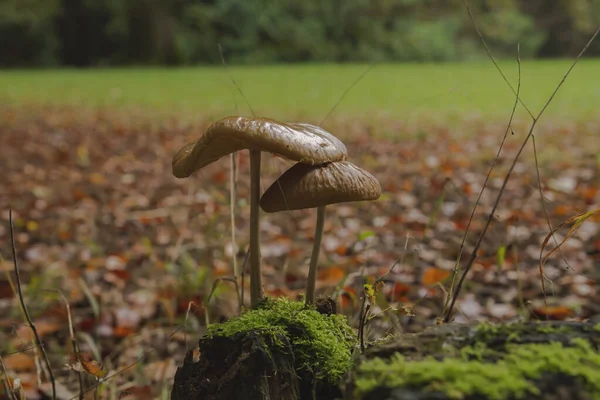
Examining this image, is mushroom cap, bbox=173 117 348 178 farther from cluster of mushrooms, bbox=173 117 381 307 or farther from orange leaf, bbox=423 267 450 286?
orange leaf, bbox=423 267 450 286

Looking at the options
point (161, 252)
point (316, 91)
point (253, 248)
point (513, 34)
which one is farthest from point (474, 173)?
point (513, 34)

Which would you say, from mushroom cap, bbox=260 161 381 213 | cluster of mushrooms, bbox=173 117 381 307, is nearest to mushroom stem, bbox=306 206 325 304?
cluster of mushrooms, bbox=173 117 381 307

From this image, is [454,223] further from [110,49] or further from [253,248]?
[110,49]

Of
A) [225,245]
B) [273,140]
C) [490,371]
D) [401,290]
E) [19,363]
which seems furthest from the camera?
[225,245]

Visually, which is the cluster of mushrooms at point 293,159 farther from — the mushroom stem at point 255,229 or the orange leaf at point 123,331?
the orange leaf at point 123,331

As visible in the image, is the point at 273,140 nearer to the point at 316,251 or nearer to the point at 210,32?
the point at 316,251

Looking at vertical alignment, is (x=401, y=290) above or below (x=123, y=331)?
above

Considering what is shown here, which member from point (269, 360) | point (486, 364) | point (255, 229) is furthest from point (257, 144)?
point (486, 364)

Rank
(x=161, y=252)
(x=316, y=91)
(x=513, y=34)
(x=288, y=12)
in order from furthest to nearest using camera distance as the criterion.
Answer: (x=513, y=34) → (x=288, y=12) → (x=316, y=91) → (x=161, y=252)
